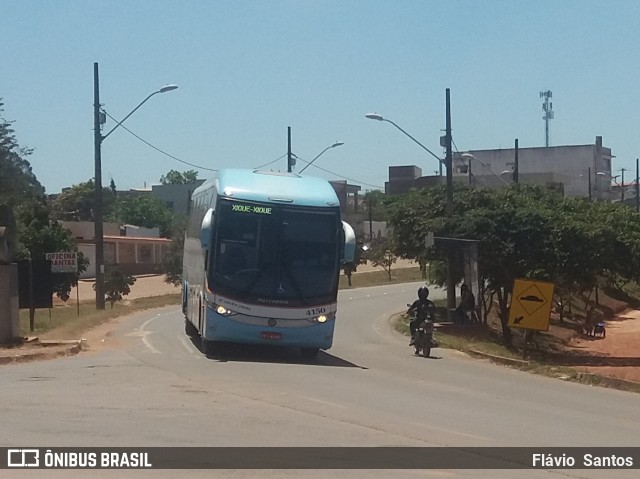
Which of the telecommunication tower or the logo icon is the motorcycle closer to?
the logo icon

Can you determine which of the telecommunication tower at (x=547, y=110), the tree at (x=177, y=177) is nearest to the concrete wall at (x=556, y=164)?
the telecommunication tower at (x=547, y=110)

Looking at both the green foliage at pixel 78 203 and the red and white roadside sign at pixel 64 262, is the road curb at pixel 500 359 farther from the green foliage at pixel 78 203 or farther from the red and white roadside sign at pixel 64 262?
the green foliage at pixel 78 203

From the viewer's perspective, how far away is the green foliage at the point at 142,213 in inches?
4747

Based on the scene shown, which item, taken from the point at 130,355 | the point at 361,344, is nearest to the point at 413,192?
the point at 361,344

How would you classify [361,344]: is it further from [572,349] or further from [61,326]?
[572,349]

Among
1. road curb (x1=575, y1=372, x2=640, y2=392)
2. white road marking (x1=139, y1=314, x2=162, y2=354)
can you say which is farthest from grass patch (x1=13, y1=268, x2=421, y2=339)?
road curb (x1=575, y1=372, x2=640, y2=392)

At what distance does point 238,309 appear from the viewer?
19.1 meters

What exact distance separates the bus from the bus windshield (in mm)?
20

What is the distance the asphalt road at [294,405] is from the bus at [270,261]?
32.4 inches

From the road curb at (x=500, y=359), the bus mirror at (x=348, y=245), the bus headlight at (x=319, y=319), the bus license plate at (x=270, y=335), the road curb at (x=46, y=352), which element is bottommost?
the road curb at (x=500, y=359)

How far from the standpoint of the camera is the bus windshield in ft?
62.1

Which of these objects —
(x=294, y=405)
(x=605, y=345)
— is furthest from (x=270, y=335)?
(x=605, y=345)
